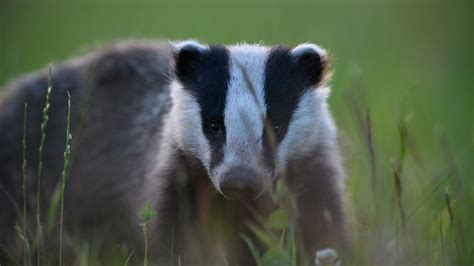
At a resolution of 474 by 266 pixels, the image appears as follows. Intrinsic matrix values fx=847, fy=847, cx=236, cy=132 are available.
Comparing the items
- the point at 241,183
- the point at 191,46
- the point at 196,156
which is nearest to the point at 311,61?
the point at 191,46

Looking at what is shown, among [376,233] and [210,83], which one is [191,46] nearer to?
[210,83]

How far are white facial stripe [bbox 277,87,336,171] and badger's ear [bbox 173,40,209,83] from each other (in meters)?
0.52

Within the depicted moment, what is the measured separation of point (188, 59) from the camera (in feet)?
13.2

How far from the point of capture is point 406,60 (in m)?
9.84

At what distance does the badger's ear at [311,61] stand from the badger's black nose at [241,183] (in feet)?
2.55

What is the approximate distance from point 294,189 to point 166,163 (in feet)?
2.09

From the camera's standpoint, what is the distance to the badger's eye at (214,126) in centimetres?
366

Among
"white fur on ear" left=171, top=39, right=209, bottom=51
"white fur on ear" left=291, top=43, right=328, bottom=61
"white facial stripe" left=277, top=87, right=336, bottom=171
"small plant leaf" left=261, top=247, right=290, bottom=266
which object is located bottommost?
"small plant leaf" left=261, top=247, right=290, bottom=266

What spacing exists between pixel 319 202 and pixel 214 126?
0.65m

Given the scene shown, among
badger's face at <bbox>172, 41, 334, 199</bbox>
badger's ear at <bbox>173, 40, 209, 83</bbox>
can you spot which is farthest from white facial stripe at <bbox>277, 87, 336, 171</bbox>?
badger's ear at <bbox>173, 40, 209, 83</bbox>

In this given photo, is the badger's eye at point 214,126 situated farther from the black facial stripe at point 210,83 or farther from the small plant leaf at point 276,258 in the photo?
the small plant leaf at point 276,258

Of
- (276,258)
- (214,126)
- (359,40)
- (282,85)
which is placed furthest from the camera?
(359,40)

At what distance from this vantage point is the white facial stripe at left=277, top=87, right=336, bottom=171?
378cm

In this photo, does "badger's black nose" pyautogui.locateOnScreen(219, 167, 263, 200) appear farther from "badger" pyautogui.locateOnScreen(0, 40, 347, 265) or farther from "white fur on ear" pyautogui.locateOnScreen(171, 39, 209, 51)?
"white fur on ear" pyautogui.locateOnScreen(171, 39, 209, 51)
